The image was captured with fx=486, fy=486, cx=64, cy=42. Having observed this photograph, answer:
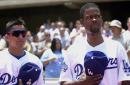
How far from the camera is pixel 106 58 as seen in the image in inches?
151

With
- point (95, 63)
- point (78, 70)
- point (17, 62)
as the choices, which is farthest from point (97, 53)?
point (17, 62)

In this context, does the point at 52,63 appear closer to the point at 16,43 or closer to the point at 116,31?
the point at 116,31

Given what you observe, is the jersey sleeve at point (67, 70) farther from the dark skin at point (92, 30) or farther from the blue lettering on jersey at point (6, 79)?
the blue lettering on jersey at point (6, 79)

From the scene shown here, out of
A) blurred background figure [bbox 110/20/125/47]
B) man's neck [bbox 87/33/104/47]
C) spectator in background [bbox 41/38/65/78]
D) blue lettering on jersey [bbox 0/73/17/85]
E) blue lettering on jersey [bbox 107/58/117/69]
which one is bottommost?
blue lettering on jersey [bbox 0/73/17/85]

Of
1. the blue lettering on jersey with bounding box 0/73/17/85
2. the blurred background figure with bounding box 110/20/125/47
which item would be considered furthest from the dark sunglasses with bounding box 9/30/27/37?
the blurred background figure with bounding box 110/20/125/47

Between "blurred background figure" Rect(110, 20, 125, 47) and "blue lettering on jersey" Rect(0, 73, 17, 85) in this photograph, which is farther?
"blurred background figure" Rect(110, 20, 125, 47)

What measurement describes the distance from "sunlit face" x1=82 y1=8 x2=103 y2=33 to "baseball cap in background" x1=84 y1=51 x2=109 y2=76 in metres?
0.19

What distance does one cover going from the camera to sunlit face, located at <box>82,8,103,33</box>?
3.82m

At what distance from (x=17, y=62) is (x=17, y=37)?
212 millimetres

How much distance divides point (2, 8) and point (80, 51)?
1682 cm

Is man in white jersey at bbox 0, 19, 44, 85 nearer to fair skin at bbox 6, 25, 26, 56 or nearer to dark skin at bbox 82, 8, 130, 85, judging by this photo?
fair skin at bbox 6, 25, 26, 56

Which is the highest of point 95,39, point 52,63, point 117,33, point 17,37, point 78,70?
point 117,33

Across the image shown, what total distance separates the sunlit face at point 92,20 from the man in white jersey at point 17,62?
0.57 meters

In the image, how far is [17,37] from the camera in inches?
162
